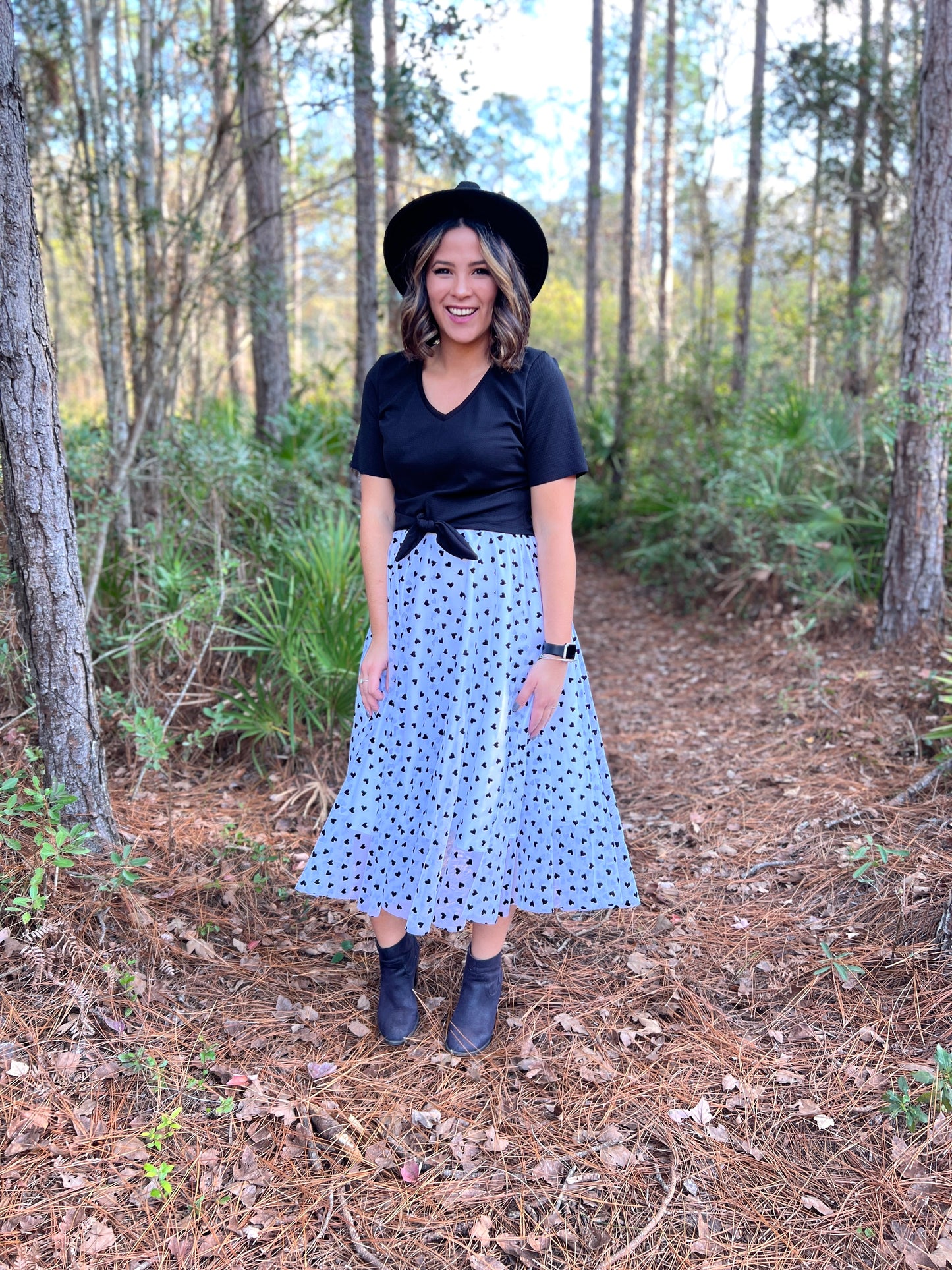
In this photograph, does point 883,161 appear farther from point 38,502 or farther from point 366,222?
point 38,502

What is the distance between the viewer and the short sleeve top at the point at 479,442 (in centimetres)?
208

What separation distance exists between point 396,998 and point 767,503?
180 inches

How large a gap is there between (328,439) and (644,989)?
5.25 m

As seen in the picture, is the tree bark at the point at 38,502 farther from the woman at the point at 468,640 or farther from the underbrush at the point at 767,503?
the underbrush at the point at 767,503

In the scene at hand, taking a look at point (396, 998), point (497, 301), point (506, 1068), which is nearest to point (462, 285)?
point (497, 301)

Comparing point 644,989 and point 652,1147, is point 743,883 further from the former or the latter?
point 652,1147

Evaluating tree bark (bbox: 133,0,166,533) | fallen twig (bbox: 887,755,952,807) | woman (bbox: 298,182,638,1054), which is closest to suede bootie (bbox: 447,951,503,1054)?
woman (bbox: 298,182,638,1054)

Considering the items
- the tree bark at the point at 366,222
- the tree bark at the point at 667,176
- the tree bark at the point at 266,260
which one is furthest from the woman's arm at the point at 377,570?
the tree bark at the point at 667,176

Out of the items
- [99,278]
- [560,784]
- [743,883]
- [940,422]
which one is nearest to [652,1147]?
[560,784]

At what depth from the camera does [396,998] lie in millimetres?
2361

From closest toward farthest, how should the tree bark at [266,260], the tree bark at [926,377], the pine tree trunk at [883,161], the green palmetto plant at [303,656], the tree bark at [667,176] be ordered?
the green palmetto plant at [303,656]
the tree bark at [926,377]
the tree bark at [266,260]
the pine tree trunk at [883,161]
the tree bark at [667,176]

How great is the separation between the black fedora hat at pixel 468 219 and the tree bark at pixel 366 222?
3529mm

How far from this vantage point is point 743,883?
304 cm

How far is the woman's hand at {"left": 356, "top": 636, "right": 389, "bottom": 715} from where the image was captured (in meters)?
2.29
